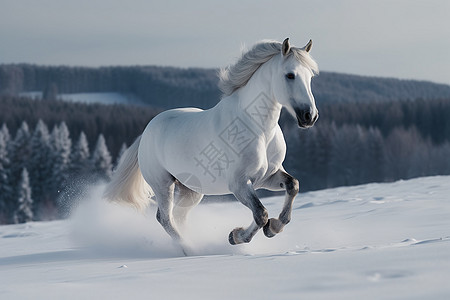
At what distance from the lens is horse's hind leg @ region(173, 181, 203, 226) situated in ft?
19.2

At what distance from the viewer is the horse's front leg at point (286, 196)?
481 centimetres

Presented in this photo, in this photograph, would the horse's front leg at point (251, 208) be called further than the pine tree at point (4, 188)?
No

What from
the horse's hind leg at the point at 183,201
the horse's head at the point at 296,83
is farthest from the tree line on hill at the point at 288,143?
the horse's head at the point at 296,83

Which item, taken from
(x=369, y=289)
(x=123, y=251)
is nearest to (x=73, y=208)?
(x=123, y=251)

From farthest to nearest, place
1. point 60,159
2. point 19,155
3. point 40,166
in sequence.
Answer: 1. point 19,155
2. point 40,166
3. point 60,159

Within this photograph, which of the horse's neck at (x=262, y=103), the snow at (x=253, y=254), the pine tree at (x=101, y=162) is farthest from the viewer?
the pine tree at (x=101, y=162)

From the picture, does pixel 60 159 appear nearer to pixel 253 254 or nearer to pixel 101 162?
pixel 101 162

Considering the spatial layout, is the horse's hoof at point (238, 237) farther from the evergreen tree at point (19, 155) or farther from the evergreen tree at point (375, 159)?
the evergreen tree at point (375, 159)

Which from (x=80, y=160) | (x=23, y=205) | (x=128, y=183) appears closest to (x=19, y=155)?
(x=80, y=160)

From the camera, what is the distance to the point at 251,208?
4656 millimetres

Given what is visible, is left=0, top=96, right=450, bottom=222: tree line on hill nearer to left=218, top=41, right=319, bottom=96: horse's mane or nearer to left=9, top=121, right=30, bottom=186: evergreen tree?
left=9, top=121, right=30, bottom=186: evergreen tree

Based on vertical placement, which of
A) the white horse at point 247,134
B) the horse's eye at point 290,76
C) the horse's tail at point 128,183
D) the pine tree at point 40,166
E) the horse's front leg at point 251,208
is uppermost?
the horse's eye at point 290,76

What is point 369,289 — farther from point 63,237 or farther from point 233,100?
point 63,237

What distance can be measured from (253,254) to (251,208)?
1.32ft
